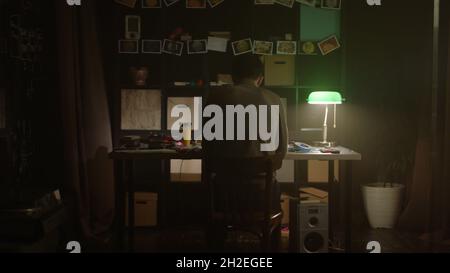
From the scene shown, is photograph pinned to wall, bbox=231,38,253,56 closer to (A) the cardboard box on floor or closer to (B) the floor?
(A) the cardboard box on floor

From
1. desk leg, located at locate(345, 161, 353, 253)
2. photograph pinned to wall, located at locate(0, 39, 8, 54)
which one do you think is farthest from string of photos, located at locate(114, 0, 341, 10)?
desk leg, located at locate(345, 161, 353, 253)

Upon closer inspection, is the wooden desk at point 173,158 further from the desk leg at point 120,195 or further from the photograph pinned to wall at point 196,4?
the photograph pinned to wall at point 196,4

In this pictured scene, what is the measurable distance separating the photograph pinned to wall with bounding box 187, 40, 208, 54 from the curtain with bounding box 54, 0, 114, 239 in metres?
0.88

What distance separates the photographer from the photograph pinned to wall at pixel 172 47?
4770 millimetres

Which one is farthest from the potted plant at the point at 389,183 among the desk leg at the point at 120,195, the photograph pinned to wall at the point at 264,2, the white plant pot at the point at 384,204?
the desk leg at the point at 120,195

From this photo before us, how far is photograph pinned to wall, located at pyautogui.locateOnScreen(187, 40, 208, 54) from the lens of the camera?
15.9 ft

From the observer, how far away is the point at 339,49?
190 inches

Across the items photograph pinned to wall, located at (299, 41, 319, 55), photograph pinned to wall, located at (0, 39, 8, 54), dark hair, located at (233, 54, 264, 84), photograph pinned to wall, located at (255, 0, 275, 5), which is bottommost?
dark hair, located at (233, 54, 264, 84)

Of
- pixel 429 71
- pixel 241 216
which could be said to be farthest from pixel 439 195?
pixel 241 216

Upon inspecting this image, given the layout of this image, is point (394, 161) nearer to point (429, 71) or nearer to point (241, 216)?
point (429, 71)

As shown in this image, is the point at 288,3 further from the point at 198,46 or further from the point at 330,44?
the point at 198,46

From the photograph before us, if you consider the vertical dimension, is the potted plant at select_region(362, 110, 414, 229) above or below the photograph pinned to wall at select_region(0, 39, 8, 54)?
below

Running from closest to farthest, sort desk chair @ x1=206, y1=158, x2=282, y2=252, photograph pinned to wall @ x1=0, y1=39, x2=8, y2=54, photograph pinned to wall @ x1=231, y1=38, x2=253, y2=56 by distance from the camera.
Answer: desk chair @ x1=206, y1=158, x2=282, y2=252, photograph pinned to wall @ x1=0, y1=39, x2=8, y2=54, photograph pinned to wall @ x1=231, y1=38, x2=253, y2=56

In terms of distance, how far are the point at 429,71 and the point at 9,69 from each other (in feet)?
11.5
